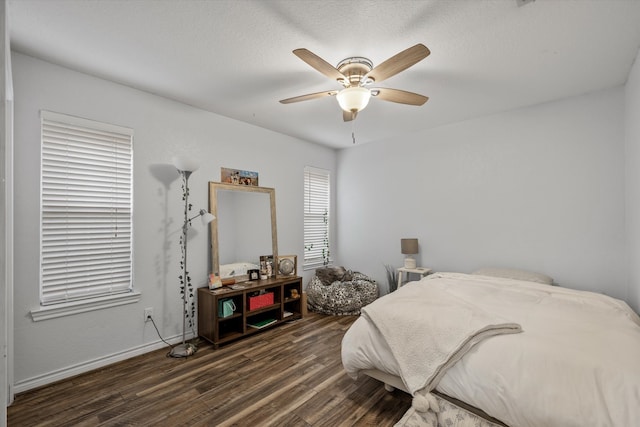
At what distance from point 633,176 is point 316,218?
360 centimetres

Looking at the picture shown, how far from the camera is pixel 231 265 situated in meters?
3.51

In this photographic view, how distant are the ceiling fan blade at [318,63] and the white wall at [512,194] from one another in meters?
1.50

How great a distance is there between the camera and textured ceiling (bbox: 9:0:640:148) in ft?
5.76

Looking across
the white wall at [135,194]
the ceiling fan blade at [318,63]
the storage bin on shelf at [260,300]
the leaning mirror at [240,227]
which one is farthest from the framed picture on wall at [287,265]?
the ceiling fan blade at [318,63]

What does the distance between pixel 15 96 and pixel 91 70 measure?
560 mm

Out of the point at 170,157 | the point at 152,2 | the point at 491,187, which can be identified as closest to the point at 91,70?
the point at 170,157

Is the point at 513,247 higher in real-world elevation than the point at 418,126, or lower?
lower

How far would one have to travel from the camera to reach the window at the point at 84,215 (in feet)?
7.68

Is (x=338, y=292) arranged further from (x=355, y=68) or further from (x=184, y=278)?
(x=355, y=68)

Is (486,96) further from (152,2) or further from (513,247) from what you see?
(152,2)

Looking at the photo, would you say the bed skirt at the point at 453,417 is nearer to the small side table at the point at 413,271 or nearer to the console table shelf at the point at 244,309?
the console table shelf at the point at 244,309

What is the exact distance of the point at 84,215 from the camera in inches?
98.4

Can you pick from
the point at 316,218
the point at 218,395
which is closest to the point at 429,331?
the point at 218,395

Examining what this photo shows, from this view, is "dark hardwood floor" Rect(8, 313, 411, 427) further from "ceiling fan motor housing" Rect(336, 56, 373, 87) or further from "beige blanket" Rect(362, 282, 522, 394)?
"ceiling fan motor housing" Rect(336, 56, 373, 87)
